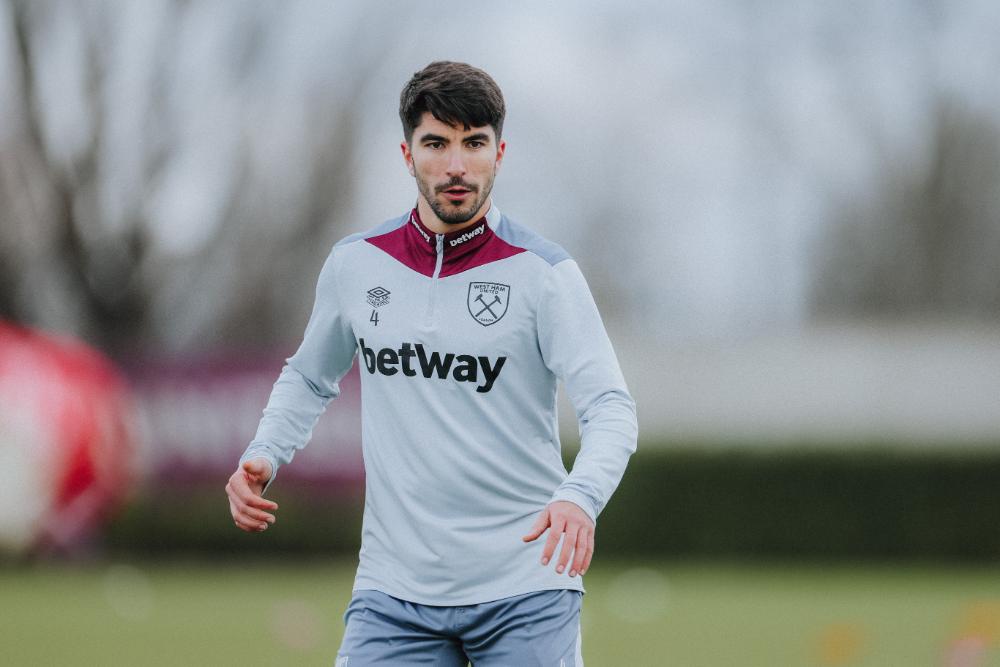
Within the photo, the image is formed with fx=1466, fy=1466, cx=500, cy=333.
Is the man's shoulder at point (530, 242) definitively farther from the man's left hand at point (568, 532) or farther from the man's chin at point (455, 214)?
the man's left hand at point (568, 532)

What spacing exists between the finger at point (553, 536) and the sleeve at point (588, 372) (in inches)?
7.9

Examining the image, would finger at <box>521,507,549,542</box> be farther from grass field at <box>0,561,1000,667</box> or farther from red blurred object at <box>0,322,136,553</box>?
red blurred object at <box>0,322,136,553</box>

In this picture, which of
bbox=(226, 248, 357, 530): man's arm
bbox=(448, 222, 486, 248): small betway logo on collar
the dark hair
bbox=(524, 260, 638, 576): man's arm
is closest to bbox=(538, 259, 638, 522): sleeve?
bbox=(524, 260, 638, 576): man's arm

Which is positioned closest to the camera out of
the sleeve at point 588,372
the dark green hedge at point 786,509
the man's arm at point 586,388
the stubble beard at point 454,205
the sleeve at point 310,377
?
the man's arm at point 586,388

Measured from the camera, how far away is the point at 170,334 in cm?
2014

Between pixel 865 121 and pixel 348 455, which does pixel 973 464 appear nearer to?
pixel 348 455

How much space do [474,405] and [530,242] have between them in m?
0.53

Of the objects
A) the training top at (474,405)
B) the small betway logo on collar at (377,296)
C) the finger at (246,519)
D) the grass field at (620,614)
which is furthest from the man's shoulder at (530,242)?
the grass field at (620,614)

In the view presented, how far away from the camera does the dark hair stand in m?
4.29

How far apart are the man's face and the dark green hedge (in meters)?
11.7

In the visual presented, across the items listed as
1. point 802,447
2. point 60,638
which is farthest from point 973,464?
point 60,638

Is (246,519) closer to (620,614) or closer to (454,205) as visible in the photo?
(454,205)

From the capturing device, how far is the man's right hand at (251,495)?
14.2 ft

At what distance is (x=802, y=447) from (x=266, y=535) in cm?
594
